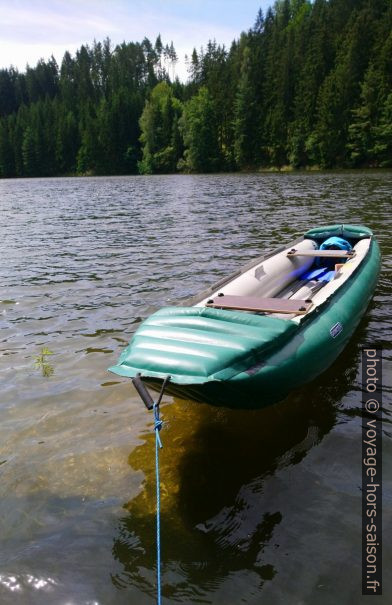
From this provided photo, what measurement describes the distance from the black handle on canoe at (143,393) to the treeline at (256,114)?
53.5m

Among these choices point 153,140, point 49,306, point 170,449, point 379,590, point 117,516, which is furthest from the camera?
point 153,140

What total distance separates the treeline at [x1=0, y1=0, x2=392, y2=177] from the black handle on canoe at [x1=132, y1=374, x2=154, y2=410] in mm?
53543

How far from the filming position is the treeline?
54.7 meters

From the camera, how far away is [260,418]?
5.01 meters

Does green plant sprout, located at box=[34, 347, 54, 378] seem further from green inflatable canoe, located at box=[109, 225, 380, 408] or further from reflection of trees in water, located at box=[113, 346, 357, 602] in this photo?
green inflatable canoe, located at box=[109, 225, 380, 408]

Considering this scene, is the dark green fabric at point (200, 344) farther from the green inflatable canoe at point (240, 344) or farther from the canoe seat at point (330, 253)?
the canoe seat at point (330, 253)

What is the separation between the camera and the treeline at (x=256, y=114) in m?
54.7

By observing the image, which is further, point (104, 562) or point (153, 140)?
point (153, 140)

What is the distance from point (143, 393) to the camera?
11.8ft

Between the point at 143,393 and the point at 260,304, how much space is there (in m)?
2.46

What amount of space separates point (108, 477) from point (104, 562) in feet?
3.21

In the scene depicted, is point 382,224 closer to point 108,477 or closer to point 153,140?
point 108,477

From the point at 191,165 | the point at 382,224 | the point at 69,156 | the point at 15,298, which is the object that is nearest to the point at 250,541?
the point at 15,298

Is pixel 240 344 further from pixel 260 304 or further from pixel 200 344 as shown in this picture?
pixel 260 304
